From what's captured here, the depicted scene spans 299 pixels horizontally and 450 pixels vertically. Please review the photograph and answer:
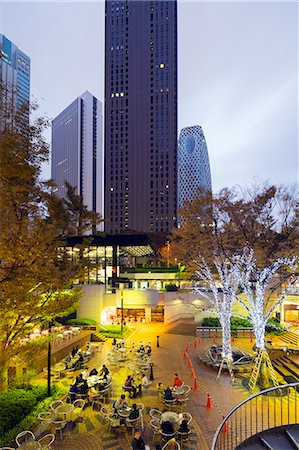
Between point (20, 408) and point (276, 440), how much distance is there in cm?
891

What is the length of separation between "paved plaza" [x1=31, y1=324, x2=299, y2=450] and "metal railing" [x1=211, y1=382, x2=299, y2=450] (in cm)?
95

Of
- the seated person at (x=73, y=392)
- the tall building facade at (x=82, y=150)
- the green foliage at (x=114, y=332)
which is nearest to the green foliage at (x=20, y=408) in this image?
the seated person at (x=73, y=392)

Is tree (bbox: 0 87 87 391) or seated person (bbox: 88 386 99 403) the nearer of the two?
tree (bbox: 0 87 87 391)

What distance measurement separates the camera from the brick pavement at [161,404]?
32.4ft

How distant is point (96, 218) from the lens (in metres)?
24.8

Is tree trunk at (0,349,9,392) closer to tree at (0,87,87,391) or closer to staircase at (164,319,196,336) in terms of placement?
tree at (0,87,87,391)

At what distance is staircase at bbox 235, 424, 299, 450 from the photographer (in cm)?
710

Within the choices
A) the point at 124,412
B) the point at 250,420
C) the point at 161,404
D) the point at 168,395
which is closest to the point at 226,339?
the point at 161,404

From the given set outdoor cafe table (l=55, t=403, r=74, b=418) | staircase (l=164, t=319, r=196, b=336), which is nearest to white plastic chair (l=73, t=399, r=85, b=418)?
outdoor cafe table (l=55, t=403, r=74, b=418)

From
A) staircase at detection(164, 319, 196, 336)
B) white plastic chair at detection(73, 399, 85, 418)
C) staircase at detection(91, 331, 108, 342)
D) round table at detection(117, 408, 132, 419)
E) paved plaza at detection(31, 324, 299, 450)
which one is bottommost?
staircase at detection(164, 319, 196, 336)

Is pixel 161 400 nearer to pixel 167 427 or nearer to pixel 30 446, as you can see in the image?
pixel 167 427

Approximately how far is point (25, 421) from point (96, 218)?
1611 cm

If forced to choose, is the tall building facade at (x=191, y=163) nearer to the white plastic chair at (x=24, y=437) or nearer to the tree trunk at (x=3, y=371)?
the tree trunk at (x=3, y=371)

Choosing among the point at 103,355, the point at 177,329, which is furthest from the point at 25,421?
the point at 177,329
